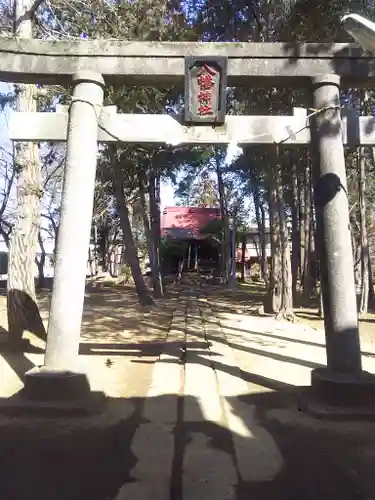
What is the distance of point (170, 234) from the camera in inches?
1455

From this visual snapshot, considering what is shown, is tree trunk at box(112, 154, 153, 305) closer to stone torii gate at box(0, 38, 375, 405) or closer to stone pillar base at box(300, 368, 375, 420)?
stone torii gate at box(0, 38, 375, 405)

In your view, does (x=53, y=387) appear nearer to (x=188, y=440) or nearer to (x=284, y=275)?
(x=188, y=440)

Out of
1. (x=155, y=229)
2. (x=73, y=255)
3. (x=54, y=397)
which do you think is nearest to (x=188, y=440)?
(x=54, y=397)

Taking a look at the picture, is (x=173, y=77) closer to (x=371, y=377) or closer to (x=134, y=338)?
(x=371, y=377)

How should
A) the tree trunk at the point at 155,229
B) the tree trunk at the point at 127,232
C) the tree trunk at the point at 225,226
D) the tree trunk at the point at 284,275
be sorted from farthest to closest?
the tree trunk at the point at 225,226, the tree trunk at the point at 155,229, the tree trunk at the point at 127,232, the tree trunk at the point at 284,275

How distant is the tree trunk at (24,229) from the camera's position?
28.1ft

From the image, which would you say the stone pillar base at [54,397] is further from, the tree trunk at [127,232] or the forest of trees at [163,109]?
the tree trunk at [127,232]

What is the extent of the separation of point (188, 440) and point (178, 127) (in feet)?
11.6

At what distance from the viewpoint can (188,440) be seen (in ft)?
14.4

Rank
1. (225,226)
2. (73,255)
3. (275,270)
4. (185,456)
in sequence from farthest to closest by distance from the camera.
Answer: (225,226) < (275,270) < (73,255) < (185,456)

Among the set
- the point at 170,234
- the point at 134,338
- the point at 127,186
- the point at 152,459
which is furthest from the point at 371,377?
the point at 170,234

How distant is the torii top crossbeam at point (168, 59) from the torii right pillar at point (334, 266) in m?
0.26

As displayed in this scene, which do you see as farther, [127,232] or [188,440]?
[127,232]

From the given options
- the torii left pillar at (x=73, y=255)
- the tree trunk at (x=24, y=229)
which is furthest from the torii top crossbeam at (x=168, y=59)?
the tree trunk at (x=24, y=229)
